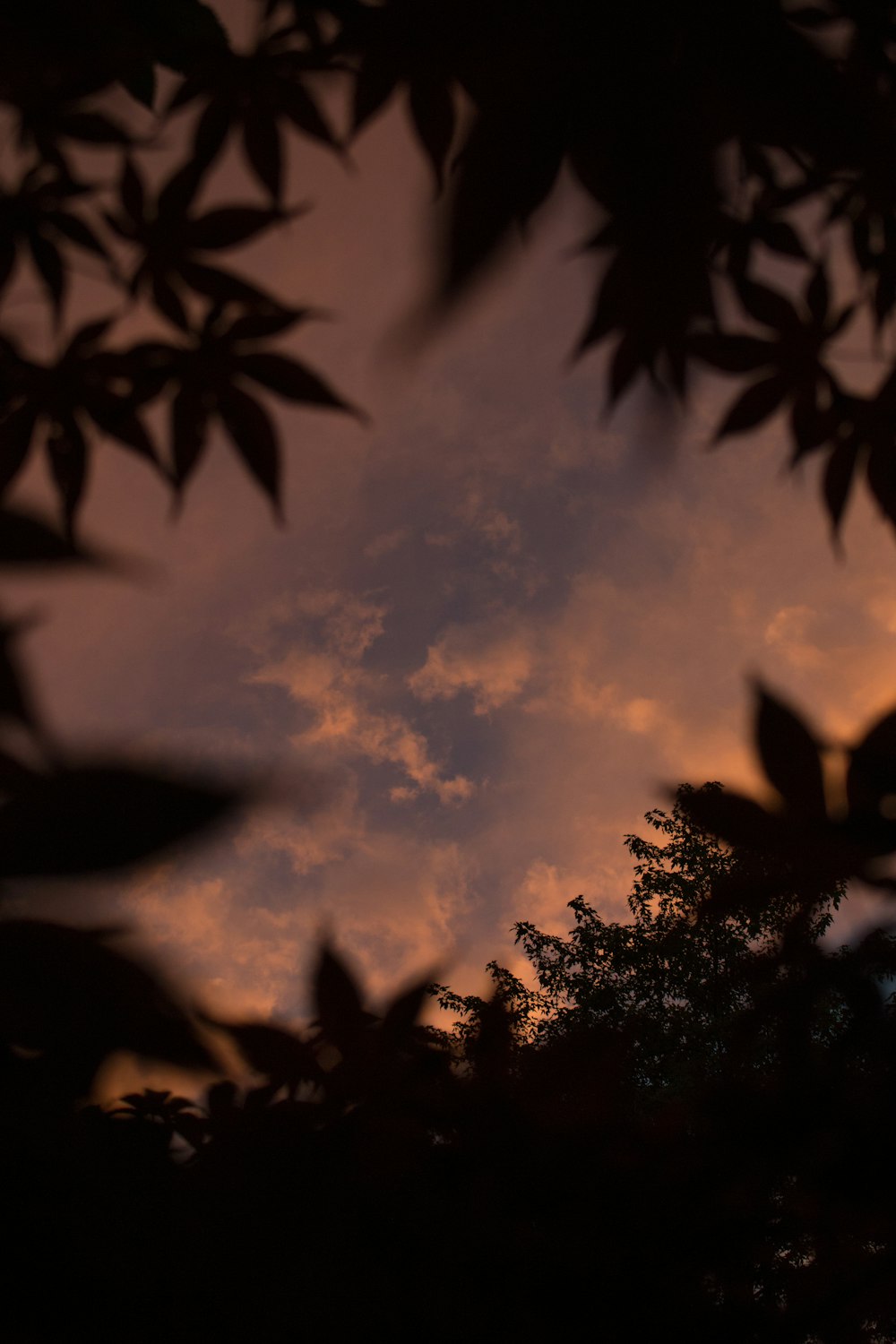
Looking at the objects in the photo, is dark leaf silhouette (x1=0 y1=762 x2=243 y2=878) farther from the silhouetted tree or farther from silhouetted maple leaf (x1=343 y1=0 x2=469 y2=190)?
the silhouetted tree

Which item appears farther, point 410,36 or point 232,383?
point 232,383

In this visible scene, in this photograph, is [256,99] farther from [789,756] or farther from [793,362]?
[789,756]

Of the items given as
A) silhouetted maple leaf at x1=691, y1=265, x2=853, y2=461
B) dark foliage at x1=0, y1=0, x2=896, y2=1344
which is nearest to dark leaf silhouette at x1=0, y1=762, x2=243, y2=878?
dark foliage at x1=0, y1=0, x2=896, y2=1344

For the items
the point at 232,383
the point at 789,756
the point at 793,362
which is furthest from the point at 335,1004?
the point at 793,362

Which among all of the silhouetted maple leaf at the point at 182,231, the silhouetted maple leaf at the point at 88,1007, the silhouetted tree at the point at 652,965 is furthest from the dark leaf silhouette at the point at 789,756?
the silhouetted tree at the point at 652,965

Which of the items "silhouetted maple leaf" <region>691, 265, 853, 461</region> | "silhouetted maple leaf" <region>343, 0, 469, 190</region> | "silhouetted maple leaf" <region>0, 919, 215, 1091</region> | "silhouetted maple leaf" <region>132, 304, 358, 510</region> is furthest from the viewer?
"silhouetted maple leaf" <region>691, 265, 853, 461</region>

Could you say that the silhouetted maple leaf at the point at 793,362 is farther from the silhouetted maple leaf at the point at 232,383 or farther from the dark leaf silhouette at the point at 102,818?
the dark leaf silhouette at the point at 102,818

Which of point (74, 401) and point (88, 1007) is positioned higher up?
point (74, 401)

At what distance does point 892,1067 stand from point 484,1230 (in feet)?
1.14

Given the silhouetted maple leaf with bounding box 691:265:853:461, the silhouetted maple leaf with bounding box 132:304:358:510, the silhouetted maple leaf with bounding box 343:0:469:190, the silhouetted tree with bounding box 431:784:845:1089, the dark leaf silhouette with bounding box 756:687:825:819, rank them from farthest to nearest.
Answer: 1. the silhouetted tree with bounding box 431:784:845:1089
2. the silhouetted maple leaf with bounding box 691:265:853:461
3. the silhouetted maple leaf with bounding box 132:304:358:510
4. the dark leaf silhouette with bounding box 756:687:825:819
5. the silhouetted maple leaf with bounding box 343:0:469:190

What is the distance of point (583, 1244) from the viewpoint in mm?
707

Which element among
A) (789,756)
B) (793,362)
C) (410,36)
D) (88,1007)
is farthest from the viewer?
(793,362)

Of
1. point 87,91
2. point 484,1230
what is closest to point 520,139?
point 87,91

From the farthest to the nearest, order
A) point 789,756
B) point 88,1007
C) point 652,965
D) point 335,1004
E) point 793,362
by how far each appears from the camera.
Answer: point 652,965
point 793,362
point 335,1004
point 789,756
point 88,1007
